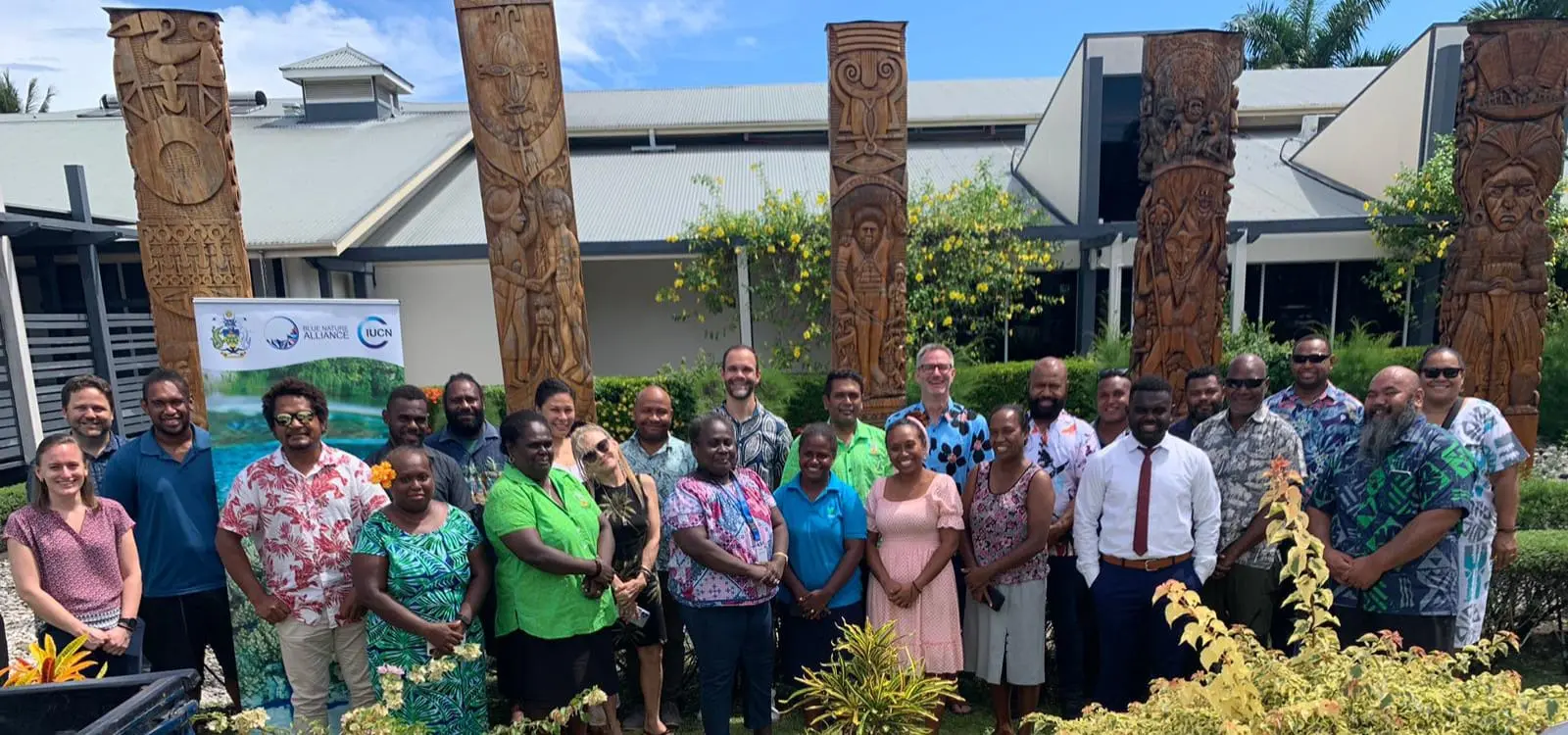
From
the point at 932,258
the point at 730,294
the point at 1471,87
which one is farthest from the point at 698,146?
the point at 1471,87

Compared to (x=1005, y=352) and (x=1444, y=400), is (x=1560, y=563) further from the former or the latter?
(x=1005, y=352)

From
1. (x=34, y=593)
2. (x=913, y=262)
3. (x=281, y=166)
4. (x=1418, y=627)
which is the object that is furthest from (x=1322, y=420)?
(x=281, y=166)

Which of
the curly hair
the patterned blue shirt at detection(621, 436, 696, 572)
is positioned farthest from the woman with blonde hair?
the patterned blue shirt at detection(621, 436, 696, 572)

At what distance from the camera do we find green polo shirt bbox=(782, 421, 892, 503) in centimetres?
339

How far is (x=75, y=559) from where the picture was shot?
9.39ft

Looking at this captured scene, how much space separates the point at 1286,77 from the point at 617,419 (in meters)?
16.5

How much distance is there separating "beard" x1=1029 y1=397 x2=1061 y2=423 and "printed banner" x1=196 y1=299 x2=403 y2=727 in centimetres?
302

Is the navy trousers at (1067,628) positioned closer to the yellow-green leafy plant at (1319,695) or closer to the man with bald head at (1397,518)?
the man with bald head at (1397,518)

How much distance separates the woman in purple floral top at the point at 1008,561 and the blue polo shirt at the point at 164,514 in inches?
122

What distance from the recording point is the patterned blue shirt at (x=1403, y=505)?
273 centimetres

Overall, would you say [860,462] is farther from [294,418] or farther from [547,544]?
[294,418]

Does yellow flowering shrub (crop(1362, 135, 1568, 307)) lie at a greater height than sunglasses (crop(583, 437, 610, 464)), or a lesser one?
greater

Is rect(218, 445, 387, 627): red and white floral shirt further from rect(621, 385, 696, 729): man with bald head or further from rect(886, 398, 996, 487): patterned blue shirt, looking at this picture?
rect(886, 398, 996, 487): patterned blue shirt

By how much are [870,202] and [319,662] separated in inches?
134
